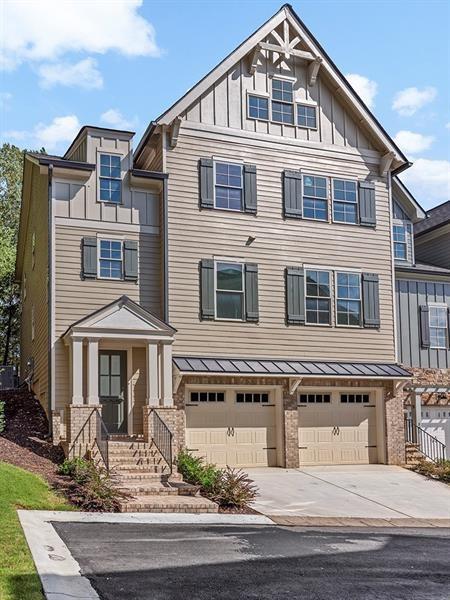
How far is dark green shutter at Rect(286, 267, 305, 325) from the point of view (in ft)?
72.7

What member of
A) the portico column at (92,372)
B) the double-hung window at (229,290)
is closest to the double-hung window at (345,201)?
the double-hung window at (229,290)

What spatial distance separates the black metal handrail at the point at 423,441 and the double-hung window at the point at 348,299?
3.67m

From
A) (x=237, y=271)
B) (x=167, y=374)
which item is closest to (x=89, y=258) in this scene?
(x=167, y=374)

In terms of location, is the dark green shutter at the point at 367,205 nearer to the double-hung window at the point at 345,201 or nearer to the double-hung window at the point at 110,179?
the double-hung window at the point at 345,201

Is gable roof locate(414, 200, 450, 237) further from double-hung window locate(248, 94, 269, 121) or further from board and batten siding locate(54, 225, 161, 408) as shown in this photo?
board and batten siding locate(54, 225, 161, 408)

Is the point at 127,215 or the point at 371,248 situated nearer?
the point at 127,215

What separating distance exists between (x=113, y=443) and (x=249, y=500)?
3.88 meters

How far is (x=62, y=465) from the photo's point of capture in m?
16.8

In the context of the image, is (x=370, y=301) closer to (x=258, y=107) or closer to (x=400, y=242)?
(x=400, y=242)

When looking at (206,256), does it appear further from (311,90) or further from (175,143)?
(311,90)

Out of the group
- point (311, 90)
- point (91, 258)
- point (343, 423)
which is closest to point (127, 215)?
point (91, 258)

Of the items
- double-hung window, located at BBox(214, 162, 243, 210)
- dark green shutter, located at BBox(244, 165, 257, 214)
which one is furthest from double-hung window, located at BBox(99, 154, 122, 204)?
dark green shutter, located at BBox(244, 165, 257, 214)

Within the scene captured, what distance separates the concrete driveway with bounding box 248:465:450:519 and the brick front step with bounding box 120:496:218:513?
4.09 feet

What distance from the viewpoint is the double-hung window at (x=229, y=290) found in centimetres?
2147
